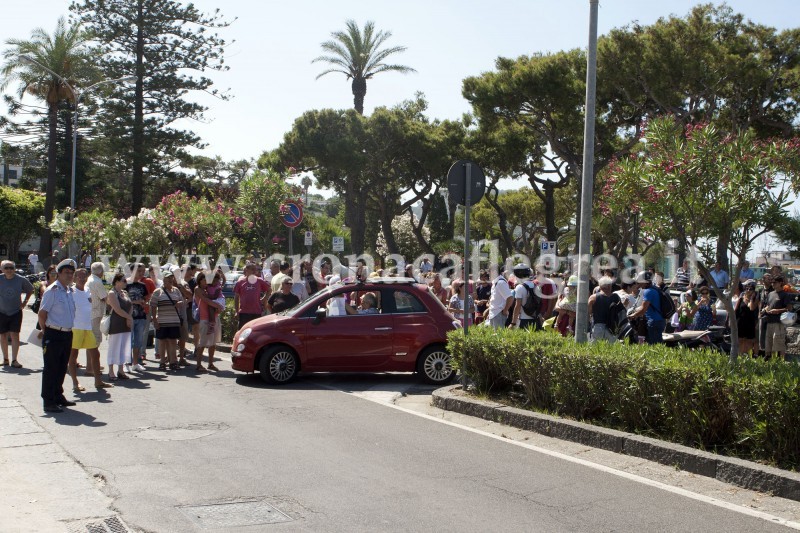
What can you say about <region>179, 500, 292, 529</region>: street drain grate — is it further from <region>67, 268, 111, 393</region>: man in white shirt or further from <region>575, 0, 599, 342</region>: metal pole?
<region>67, 268, 111, 393</region>: man in white shirt

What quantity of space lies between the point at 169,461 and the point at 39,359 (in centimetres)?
837

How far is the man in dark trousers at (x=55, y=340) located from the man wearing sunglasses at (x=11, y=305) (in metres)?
3.76

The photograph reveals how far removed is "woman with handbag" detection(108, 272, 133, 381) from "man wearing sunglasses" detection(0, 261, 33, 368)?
2.02 metres

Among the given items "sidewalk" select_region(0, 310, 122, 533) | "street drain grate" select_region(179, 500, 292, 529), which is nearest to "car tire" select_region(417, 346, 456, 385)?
"sidewalk" select_region(0, 310, 122, 533)

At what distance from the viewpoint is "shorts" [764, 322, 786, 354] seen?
14.1 meters

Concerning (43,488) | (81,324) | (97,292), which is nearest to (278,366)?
(81,324)

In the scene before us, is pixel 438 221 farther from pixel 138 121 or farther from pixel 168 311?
pixel 168 311

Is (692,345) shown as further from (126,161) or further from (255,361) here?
(126,161)

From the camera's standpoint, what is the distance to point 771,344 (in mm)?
14188

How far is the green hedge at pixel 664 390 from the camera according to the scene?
669 centimetres

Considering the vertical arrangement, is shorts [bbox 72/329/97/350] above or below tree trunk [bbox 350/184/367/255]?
below

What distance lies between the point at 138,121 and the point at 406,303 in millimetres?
36431

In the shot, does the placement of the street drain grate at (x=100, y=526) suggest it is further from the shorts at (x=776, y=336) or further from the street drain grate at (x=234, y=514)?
the shorts at (x=776, y=336)

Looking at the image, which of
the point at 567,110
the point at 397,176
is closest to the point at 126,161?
the point at 397,176
